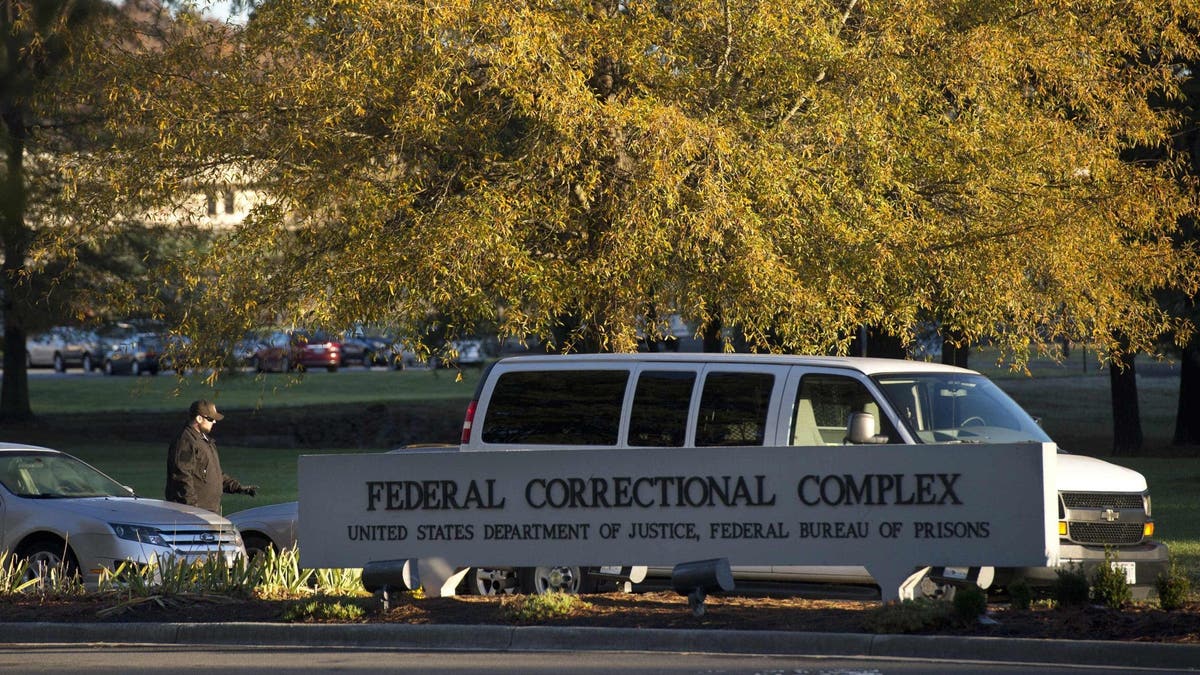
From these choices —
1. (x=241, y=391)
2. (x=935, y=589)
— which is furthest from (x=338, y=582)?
(x=241, y=391)

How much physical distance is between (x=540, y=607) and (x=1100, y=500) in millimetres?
3984

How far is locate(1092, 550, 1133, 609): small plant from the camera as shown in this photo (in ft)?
31.3

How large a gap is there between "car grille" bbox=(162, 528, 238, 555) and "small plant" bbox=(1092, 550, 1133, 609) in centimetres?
696

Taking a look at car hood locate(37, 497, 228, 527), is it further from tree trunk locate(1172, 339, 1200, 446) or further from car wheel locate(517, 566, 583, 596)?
tree trunk locate(1172, 339, 1200, 446)

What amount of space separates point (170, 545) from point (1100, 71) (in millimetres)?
10951

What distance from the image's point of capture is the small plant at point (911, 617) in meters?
9.07

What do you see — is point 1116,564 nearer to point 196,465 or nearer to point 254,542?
point 254,542

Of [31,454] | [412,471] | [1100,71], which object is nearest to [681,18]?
[1100,71]

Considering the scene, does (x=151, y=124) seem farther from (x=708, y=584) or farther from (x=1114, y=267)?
(x=1114, y=267)

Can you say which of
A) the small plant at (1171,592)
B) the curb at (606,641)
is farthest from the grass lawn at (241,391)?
the small plant at (1171,592)

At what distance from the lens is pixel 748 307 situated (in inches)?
552

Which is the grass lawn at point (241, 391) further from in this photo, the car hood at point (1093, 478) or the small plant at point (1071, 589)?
the small plant at point (1071, 589)

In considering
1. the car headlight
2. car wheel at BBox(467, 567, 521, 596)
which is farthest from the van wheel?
the car headlight

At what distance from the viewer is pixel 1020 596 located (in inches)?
379
